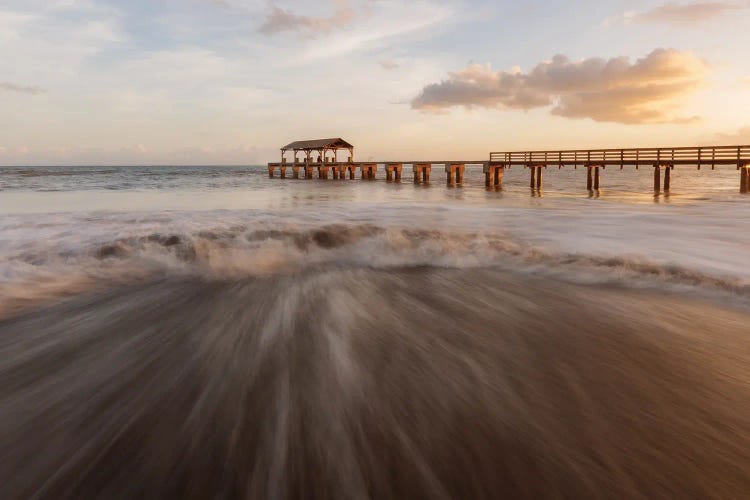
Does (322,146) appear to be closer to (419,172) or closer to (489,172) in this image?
(419,172)

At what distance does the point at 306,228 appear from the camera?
1079 cm

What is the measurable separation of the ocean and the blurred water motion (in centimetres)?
1

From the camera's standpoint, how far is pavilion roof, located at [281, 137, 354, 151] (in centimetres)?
4372

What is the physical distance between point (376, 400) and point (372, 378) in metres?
0.33

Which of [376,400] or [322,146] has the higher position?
[322,146]

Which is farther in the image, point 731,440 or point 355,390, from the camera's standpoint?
point 355,390

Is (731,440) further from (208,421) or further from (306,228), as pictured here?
(306,228)

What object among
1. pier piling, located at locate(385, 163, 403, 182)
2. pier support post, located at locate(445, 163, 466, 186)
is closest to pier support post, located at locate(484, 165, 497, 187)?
pier support post, located at locate(445, 163, 466, 186)

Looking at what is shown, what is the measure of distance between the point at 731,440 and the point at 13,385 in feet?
16.0

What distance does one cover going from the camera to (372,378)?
3.33 metres

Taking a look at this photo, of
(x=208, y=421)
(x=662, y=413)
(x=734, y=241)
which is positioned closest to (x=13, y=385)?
(x=208, y=421)

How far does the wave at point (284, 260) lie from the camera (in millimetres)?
6168

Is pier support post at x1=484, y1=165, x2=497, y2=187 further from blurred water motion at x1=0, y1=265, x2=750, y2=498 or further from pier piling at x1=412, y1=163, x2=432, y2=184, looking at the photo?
blurred water motion at x1=0, y1=265, x2=750, y2=498

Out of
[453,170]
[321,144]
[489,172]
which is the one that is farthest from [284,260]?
[321,144]
